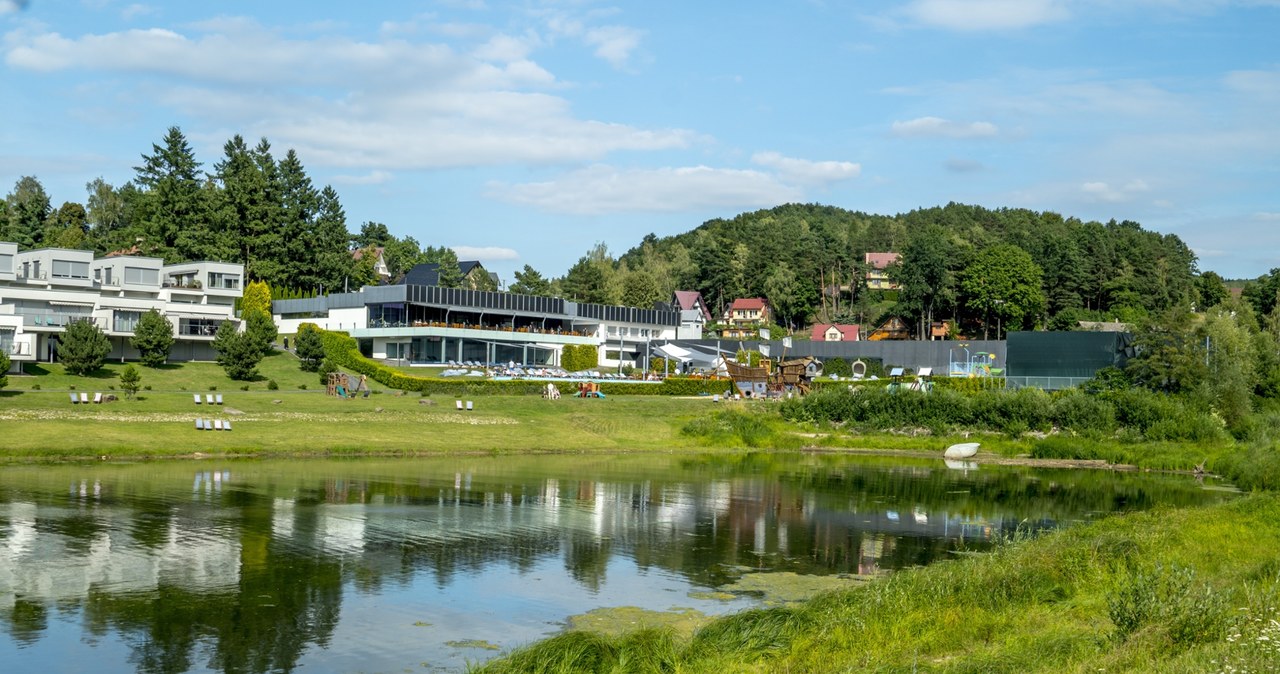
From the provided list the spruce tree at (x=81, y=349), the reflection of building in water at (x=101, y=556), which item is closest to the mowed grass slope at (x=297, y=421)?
the spruce tree at (x=81, y=349)

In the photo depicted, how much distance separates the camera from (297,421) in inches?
2208

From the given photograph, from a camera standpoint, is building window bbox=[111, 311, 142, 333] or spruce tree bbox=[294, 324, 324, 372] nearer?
building window bbox=[111, 311, 142, 333]

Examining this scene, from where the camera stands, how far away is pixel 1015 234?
184 m

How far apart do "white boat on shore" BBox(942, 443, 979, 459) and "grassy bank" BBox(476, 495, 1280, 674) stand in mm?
34879

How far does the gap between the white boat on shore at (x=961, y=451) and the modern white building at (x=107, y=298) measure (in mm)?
55643

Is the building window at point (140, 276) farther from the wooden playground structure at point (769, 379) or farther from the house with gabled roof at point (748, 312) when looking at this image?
the house with gabled roof at point (748, 312)

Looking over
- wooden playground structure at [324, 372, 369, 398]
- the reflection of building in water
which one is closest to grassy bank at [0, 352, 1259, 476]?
wooden playground structure at [324, 372, 369, 398]

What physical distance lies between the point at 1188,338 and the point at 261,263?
8139 centimetres

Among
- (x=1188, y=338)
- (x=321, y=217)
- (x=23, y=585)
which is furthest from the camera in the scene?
(x=321, y=217)

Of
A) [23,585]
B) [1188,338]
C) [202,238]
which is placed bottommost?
[23,585]

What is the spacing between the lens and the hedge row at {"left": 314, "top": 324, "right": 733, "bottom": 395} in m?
74.4

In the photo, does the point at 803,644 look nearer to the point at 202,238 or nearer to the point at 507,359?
the point at 507,359

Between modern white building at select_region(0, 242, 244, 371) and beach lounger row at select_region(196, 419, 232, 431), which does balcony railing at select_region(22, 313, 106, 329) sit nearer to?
modern white building at select_region(0, 242, 244, 371)

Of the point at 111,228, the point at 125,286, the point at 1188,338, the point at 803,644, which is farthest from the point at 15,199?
the point at 803,644
